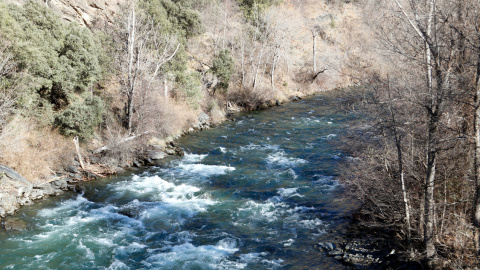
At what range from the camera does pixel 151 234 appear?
13.9 meters

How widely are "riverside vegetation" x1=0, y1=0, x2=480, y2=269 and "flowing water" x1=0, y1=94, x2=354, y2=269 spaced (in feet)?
6.46

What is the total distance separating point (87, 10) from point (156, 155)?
18.6m

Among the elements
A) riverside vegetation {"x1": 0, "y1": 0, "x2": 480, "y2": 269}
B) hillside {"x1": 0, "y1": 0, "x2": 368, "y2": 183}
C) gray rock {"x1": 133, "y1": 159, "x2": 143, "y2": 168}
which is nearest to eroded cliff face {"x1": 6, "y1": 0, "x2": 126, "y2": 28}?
hillside {"x1": 0, "y1": 0, "x2": 368, "y2": 183}

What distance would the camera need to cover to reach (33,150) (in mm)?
18734

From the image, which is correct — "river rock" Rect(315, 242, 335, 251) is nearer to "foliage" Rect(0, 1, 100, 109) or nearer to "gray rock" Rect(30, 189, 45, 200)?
"gray rock" Rect(30, 189, 45, 200)

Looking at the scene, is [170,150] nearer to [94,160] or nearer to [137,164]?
[137,164]

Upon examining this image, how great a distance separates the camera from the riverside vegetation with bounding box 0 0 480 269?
9.79 meters

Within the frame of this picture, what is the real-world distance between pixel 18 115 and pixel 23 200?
4.87 metres

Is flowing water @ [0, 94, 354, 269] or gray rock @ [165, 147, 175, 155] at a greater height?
gray rock @ [165, 147, 175, 155]

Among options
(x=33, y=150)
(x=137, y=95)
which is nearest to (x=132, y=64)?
(x=137, y=95)

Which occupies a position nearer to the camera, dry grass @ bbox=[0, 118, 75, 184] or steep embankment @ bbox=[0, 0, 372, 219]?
dry grass @ bbox=[0, 118, 75, 184]

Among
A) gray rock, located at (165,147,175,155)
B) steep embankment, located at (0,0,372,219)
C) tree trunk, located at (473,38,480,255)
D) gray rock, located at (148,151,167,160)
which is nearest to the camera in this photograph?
tree trunk, located at (473,38,480,255)

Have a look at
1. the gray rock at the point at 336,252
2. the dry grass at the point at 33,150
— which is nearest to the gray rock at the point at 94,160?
the dry grass at the point at 33,150

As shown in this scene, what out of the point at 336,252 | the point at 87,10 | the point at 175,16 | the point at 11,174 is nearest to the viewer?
the point at 336,252
